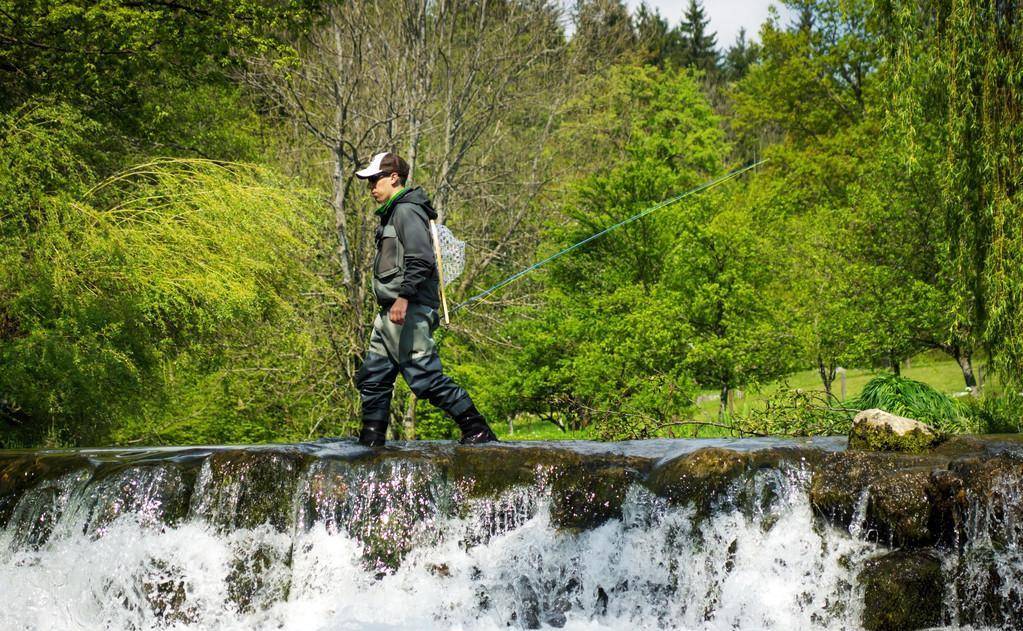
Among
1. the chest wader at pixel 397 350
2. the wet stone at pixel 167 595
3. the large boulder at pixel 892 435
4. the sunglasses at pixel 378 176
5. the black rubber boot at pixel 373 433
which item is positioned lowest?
the wet stone at pixel 167 595

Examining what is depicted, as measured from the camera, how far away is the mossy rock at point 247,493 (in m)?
6.18

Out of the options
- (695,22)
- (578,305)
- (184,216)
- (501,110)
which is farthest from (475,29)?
(695,22)

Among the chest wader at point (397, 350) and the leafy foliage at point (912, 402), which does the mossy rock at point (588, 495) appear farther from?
the leafy foliage at point (912, 402)

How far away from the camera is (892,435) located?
6227 mm

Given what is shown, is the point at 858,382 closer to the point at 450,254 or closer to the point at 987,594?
the point at 450,254

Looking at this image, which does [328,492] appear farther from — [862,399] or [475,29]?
[475,29]

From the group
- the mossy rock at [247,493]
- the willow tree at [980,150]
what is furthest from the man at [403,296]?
the willow tree at [980,150]

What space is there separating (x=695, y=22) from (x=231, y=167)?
1884 inches

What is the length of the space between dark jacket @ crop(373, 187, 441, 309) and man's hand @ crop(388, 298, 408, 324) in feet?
0.14

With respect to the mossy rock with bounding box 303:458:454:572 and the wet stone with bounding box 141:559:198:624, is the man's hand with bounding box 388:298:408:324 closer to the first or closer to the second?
the mossy rock with bounding box 303:458:454:572

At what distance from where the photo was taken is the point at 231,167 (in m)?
12.2

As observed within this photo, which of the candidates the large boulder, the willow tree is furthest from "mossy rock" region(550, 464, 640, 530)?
the willow tree

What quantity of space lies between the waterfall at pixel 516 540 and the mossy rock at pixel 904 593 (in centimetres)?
1

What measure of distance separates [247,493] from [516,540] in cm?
163
